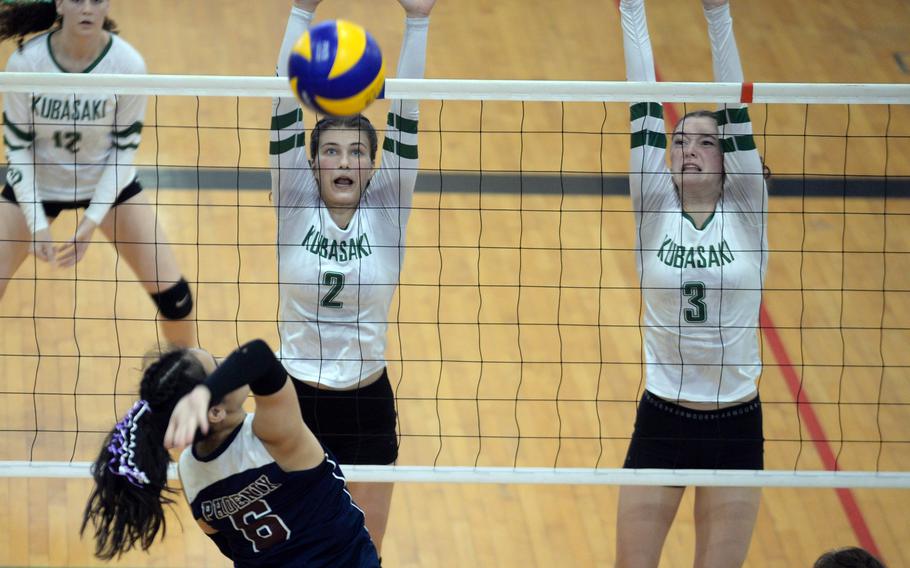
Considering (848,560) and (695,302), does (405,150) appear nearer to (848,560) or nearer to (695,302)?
(695,302)

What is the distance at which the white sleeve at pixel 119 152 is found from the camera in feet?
15.2

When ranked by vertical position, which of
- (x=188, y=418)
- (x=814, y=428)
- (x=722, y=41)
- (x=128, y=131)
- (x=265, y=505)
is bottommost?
(x=814, y=428)

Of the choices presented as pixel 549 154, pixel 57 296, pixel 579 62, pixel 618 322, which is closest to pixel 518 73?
pixel 579 62

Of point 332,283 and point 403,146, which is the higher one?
point 403,146

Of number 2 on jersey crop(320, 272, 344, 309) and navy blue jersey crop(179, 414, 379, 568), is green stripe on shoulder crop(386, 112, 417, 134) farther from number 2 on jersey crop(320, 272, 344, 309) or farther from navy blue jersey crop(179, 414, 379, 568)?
navy blue jersey crop(179, 414, 379, 568)

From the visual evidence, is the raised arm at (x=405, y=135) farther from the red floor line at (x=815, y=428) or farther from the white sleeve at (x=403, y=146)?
the red floor line at (x=815, y=428)

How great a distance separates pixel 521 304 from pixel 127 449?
3.71m

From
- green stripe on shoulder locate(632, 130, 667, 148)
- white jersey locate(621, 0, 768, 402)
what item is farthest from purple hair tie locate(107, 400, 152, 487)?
green stripe on shoulder locate(632, 130, 667, 148)

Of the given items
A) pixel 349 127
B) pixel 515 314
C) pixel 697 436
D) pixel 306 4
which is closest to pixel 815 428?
pixel 515 314

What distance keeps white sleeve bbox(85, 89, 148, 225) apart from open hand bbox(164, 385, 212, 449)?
2322 millimetres

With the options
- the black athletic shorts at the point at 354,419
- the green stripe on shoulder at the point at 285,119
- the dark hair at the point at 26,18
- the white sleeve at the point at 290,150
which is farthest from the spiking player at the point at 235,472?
the dark hair at the point at 26,18

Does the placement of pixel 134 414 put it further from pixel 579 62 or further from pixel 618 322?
pixel 579 62

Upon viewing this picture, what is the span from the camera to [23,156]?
4.61m

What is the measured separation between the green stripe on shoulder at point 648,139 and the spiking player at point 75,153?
1.98 meters
